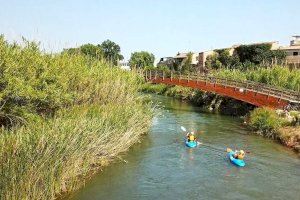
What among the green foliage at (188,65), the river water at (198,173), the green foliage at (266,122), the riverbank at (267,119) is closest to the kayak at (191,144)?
the river water at (198,173)

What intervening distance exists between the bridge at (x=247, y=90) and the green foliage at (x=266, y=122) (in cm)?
289

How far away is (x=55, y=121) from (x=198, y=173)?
8.92m

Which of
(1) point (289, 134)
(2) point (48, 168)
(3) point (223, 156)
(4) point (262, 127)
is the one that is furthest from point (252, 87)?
(2) point (48, 168)

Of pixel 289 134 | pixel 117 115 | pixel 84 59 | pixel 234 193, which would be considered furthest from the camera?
pixel 84 59

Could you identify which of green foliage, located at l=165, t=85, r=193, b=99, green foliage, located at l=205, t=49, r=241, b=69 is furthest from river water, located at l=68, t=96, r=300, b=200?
green foliage, located at l=205, t=49, r=241, b=69

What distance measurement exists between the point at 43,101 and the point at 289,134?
18745 mm

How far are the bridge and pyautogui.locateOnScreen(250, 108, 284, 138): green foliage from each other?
2.89 metres

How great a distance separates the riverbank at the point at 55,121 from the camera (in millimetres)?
16000

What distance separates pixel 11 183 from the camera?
15086 millimetres

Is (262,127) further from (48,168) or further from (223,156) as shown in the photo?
(48,168)

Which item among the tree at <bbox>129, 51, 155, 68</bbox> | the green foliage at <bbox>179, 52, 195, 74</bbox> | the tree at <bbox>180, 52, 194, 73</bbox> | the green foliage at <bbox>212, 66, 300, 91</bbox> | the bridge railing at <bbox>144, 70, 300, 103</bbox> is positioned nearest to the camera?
the bridge railing at <bbox>144, 70, 300, 103</bbox>

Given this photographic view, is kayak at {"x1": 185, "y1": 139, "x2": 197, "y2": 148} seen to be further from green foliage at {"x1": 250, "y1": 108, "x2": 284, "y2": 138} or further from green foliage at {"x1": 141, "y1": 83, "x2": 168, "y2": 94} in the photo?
green foliage at {"x1": 141, "y1": 83, "x2": 168, "y2": 94}

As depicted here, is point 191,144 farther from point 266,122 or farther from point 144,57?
point 144,57

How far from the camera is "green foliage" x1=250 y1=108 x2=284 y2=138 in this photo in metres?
36.0
